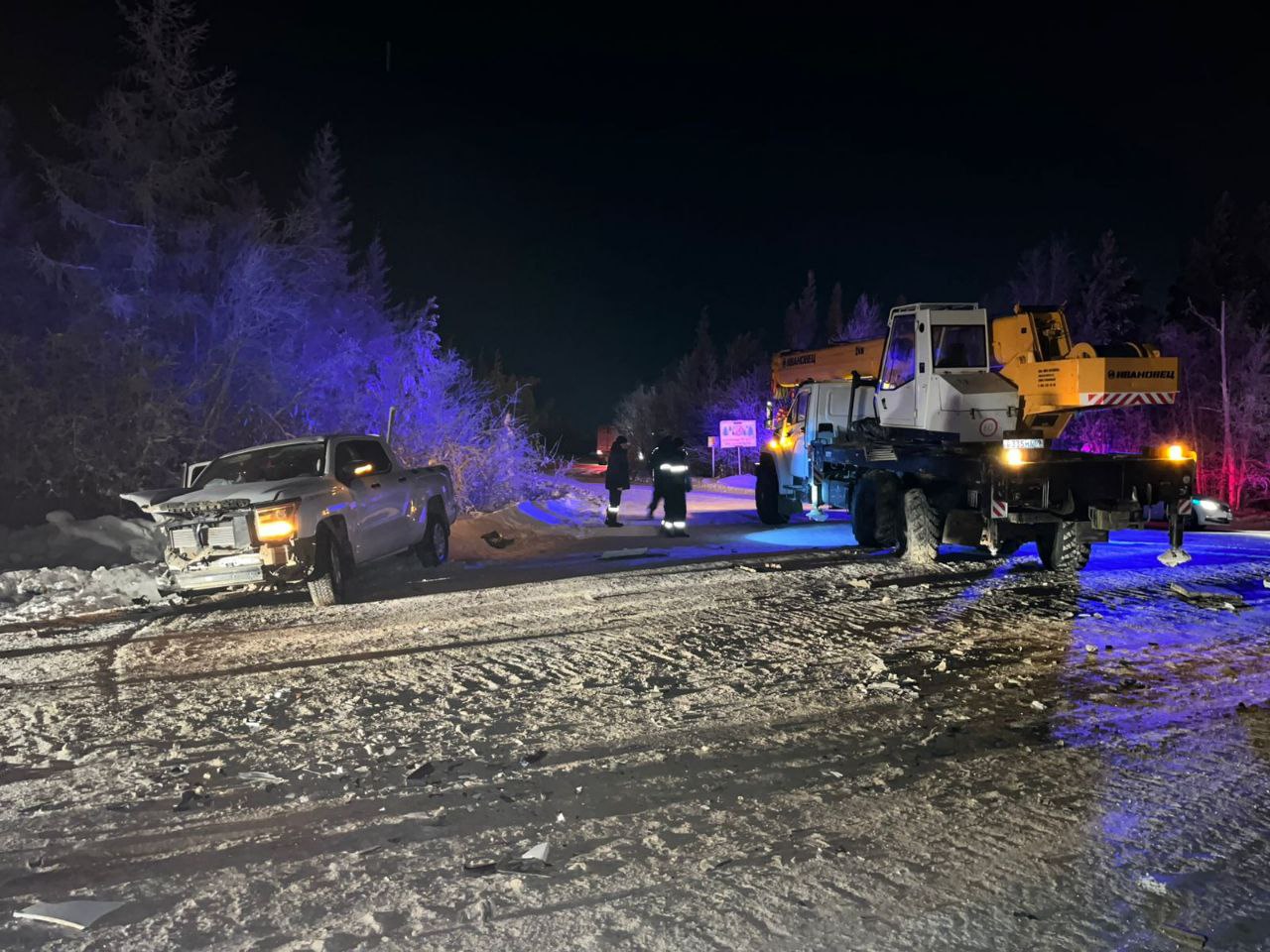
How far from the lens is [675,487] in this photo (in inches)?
615

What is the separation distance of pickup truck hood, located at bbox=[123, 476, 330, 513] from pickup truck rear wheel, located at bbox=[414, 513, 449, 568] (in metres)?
2.99

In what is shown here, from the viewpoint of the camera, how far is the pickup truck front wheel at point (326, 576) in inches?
383

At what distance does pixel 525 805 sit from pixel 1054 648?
4881 mm

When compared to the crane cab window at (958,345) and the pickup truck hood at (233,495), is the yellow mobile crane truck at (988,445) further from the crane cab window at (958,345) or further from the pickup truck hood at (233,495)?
the pickup truck hood at (233,495)

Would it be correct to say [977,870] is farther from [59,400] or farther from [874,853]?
[59,400]

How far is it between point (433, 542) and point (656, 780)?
8.87 m

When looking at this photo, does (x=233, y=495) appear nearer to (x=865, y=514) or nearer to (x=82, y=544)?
(x=82, y=544)

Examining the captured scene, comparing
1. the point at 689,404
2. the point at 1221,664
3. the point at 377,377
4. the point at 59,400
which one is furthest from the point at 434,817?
the point at 689,404

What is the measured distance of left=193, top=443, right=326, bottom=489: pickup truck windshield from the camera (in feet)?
35.7

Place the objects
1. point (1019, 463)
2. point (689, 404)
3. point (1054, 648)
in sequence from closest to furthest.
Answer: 1. point (1054, 648)
2. point (1019, 463)
3. point (689, 404)

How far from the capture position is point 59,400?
53.3 ft

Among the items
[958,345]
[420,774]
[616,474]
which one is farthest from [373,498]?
[958,345]

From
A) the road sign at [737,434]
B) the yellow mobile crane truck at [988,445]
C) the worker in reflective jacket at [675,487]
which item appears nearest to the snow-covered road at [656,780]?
the yellow mobile crane truck at [988,445]

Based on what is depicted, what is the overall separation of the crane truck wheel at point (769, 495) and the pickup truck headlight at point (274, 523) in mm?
10537
